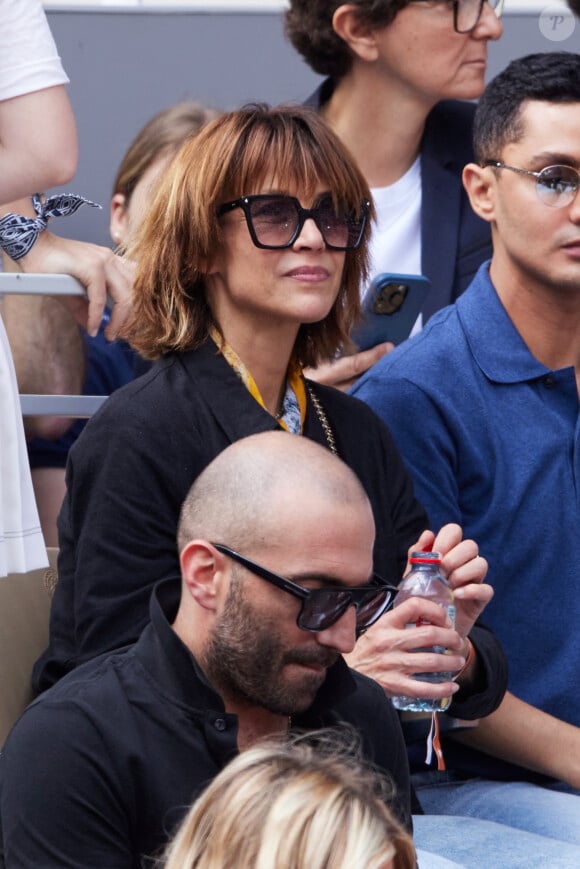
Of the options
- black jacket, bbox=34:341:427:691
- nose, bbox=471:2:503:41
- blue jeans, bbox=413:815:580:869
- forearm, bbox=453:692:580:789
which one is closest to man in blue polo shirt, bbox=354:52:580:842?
forearm, bbox=453:692:580:789

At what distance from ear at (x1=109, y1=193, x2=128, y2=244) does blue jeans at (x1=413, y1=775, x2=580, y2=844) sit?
170cm

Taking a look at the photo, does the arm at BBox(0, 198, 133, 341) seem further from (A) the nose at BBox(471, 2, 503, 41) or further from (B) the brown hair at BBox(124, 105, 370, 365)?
(A) the nose at BBox(471, 2, 503, 41)

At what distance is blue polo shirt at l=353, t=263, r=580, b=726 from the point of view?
2.87 metres

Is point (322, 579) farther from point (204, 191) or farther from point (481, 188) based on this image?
point (481, 188)

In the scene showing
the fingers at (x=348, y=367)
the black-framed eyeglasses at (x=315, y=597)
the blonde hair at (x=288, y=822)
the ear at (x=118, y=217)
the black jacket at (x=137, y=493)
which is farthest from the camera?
the ear at (x=118, y=217)

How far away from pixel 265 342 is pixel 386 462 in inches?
12.2

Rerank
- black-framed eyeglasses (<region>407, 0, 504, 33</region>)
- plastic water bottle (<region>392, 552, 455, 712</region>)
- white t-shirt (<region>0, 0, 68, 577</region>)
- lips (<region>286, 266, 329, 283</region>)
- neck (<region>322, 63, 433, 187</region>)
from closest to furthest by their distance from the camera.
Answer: plastic water bottle (<region>392, 552, 455, 712</region>)
white t-shirt (<region>0, 0, 68, 577</region>)
lips (<region>286, 266, 329, 283</region>)
black-framed eyeglasses (<region>407, 0, 504, 33</region>)
neck (<region>322, 63, 433, 187</region>)

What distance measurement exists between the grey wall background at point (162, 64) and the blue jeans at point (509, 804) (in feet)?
6.34

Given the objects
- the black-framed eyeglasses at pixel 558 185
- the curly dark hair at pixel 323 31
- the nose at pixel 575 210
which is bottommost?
the nose at pixel 575 210

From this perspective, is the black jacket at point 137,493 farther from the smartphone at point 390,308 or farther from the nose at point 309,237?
the smartphone at point 390,308

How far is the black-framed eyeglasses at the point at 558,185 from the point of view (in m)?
3.03

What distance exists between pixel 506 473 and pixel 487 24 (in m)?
1.24

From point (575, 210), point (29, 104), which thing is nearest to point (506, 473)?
point (575, 210)

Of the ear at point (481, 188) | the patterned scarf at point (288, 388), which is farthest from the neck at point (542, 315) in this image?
the patterned scarf at point (288, 388)
